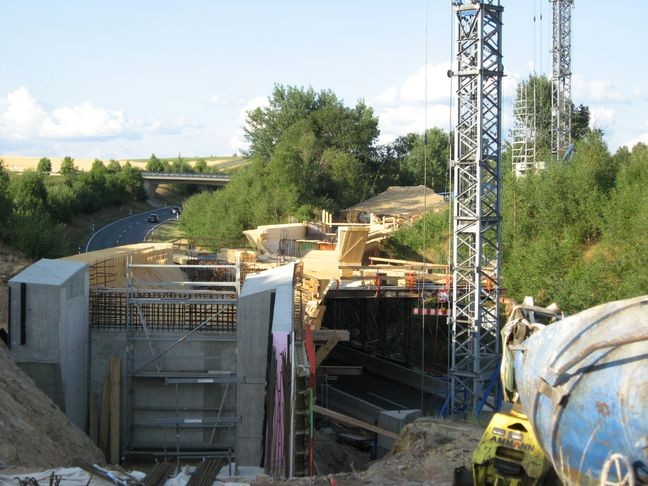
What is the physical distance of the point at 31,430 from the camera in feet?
45.1

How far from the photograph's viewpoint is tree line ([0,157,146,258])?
1299 inches

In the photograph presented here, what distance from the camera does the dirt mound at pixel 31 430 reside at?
12500 mm

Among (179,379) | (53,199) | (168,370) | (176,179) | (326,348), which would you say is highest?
(176,179)

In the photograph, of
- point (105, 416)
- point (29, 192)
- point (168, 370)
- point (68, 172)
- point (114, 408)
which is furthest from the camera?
point (68, 172)

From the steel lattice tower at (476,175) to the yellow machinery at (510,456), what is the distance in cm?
1121

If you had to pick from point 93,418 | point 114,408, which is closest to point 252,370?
point 114,408

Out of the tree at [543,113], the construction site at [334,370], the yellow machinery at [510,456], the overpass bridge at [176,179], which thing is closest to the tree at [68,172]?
the overpass bridge at [176,179]

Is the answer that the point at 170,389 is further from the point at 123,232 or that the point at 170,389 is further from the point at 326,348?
the point at 123,232

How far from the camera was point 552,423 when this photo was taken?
709cm

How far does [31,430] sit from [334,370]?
32.1 ft

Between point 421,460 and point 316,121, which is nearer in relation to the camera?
point 421,460

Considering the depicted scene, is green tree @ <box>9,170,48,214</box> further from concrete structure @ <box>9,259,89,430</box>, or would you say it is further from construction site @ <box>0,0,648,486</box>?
concrete structure @ <box>9,259,89,430</box>

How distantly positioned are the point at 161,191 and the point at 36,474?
84847 millimetres

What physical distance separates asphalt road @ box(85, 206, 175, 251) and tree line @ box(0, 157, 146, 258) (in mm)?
2309
